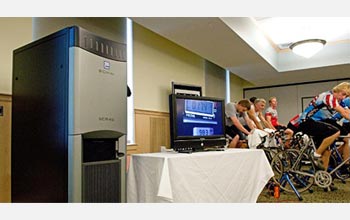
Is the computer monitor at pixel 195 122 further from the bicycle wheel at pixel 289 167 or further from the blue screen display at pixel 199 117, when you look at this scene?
the bicycle wheel at pixel 289 167

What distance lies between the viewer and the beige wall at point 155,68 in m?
3.92

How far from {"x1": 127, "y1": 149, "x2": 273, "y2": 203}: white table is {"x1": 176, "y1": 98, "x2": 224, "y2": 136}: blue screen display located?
321 mm

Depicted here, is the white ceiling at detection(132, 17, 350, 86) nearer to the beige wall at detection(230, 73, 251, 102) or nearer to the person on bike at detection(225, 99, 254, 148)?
the beige wall at detection(230, 73, 251, 102)

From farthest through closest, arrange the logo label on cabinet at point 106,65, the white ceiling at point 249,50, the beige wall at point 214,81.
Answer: the beige wall at point 214,81
the white ceiling at point 249,50
the logo label on cabinet at point 106,65

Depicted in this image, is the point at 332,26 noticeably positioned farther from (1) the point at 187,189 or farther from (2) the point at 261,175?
(1) the point at 187,189

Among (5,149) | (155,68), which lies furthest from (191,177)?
(155,68)

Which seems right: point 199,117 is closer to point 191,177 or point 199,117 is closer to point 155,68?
point 191,177

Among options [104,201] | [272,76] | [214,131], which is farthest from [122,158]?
[272,76]

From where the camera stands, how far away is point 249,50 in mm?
4555

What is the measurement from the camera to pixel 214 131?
2771mm

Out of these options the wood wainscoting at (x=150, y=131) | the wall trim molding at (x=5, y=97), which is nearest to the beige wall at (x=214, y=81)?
the wood wainscoting at (x=150, y=131)

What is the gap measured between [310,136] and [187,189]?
2.08 meters

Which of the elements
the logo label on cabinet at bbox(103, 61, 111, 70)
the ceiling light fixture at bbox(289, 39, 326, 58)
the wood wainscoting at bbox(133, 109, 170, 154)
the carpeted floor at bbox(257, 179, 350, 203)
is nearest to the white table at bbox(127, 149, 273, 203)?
the carpeted floor at bbox(257, 179, 350, 203)

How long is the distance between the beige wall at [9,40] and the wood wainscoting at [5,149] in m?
0.09
